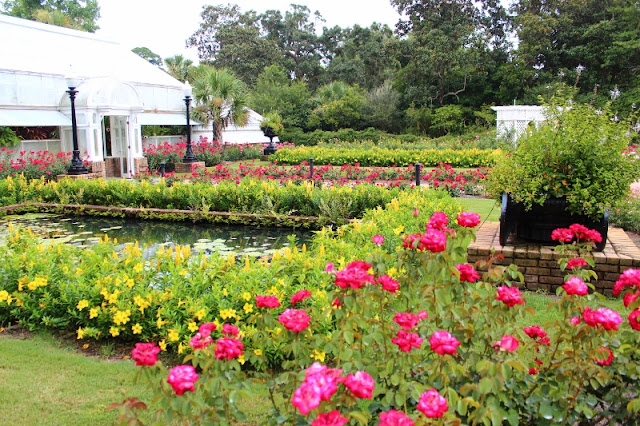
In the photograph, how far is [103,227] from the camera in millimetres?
9305

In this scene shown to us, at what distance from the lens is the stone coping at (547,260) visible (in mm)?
4985

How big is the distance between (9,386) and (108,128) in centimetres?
1889

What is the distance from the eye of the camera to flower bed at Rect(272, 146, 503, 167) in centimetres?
1825

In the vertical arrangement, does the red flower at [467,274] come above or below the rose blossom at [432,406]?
above

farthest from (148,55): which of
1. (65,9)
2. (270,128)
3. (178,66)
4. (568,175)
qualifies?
(568,175)

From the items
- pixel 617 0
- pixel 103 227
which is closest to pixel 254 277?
pixel 103 227

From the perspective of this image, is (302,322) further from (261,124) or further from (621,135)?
(261,124)

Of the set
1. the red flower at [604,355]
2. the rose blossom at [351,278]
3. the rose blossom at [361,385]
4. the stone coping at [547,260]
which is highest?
the rose blossom at [351,278]

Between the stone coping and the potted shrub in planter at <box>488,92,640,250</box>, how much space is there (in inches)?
6.2

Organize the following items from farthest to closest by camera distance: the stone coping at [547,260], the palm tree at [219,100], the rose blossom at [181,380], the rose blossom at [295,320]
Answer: the palm tree at [219,100]
the stone coping at [547,260]
the rose blossom at [295,320]
the rose blossom at [181,380]

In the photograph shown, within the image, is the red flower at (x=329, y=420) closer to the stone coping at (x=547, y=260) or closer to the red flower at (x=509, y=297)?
the red flower at (x=509, y=297)

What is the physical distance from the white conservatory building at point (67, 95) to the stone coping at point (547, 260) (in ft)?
45.3

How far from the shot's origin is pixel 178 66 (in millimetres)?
31719

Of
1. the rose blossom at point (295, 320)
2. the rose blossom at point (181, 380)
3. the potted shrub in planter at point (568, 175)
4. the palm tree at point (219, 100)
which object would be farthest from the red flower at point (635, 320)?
the palm tree at point (219, 100)
